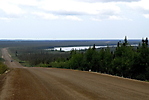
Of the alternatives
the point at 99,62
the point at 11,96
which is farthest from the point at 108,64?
the point at 11,96

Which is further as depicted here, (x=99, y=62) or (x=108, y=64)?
(x=99, y=62)

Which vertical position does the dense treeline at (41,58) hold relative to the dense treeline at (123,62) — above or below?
below

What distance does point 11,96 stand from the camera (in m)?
12.5

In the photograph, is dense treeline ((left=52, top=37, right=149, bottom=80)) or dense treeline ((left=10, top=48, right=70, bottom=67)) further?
dense treeline ((left=10, top=48, right=70, bottom=67))

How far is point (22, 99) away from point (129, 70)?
780 inches

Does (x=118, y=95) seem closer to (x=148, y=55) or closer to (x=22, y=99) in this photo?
(x=22, y=99)

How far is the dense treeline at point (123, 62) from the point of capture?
2700cm

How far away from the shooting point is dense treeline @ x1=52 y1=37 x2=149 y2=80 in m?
27.0

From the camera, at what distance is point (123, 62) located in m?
29.9

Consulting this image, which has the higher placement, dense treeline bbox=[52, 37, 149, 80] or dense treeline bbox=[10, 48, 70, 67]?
dense treeline bbox=[52, 37, 149, 80]

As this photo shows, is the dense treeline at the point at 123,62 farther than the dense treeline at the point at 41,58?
No

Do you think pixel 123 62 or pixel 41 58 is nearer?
pixel 123 62

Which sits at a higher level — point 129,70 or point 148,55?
point 148,55

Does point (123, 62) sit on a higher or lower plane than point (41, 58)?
higher
